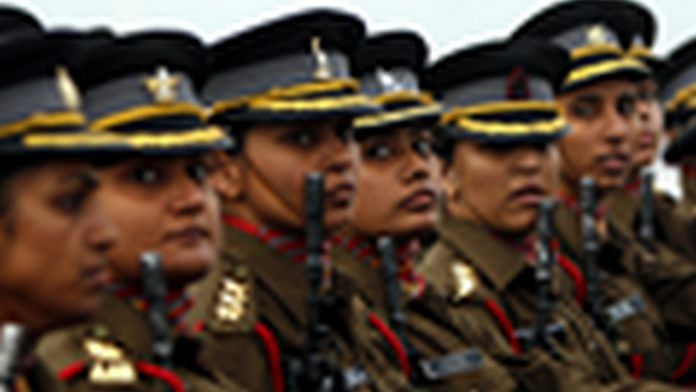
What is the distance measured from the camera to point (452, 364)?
7.83 meters

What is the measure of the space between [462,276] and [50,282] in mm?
4137

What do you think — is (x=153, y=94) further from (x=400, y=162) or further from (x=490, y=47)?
(x=490, y=47)

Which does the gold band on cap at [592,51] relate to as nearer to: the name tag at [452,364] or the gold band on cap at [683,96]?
the gold band on cap at [683,96]

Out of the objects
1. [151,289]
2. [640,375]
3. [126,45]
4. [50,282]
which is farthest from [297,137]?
[640,375]

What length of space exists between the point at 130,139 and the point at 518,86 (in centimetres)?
358

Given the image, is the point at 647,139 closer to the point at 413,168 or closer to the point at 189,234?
Answer: the point at 413,168

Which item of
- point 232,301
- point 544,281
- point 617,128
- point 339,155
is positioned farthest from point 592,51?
point 232,301

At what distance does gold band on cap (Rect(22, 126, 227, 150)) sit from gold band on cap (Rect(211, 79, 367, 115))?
687 mm

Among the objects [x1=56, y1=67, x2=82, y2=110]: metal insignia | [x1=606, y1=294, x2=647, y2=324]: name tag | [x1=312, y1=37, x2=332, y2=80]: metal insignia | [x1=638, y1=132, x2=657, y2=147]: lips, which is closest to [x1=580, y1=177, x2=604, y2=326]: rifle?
[x1=606, y1=294, x2=647, y2=324]: name tag

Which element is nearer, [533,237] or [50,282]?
[50,282]

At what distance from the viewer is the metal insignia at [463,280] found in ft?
27.5

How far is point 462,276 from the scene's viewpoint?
8492mm

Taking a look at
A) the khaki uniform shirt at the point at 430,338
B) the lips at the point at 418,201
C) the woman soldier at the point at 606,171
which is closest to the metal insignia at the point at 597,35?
→ the woman soldier at the point at 606,171

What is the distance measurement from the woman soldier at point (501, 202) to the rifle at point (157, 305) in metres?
2.95
